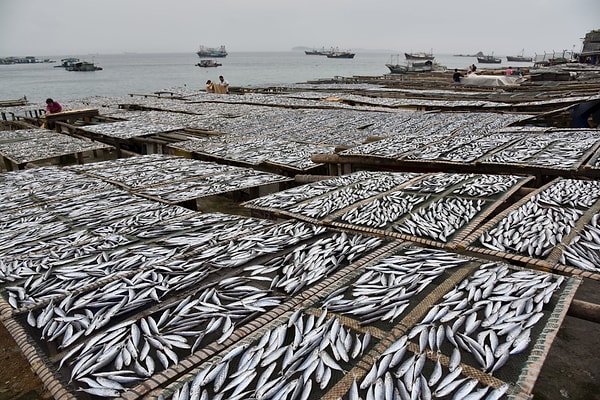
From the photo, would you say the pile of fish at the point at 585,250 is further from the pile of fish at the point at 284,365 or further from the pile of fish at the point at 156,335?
the pile of fish at the point at 156,335

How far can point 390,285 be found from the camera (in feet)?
10.5

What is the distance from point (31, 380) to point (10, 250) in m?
1.61

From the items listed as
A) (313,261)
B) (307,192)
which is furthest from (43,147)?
(313,261)

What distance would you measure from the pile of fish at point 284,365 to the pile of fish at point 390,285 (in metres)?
0.23

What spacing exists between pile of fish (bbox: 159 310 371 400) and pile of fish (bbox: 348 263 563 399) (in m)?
0.21

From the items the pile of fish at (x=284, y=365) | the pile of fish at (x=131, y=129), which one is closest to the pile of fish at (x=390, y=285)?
the pile of fish at (x=284, y=365)

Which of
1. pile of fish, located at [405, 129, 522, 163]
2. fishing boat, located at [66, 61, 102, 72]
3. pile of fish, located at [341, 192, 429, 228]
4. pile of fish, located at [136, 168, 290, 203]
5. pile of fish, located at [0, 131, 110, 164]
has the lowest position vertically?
pile of fish, located at [136, 168, 290, 203]

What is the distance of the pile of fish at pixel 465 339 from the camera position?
2.18 meters

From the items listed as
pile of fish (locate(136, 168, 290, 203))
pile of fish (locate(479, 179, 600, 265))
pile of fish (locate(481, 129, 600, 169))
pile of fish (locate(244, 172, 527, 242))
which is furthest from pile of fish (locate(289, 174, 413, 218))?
pile of fish (locate(481, 129, 600, 169))

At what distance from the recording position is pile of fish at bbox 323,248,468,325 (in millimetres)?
2879

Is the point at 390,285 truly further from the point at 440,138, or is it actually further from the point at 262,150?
the point at 440,138

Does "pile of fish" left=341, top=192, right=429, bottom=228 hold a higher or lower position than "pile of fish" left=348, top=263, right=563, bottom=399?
higher

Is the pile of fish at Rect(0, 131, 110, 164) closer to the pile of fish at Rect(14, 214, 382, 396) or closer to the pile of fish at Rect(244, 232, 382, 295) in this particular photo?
the pile of fish at Rect(14, 214, 382, 396)

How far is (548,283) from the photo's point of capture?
119 inches
